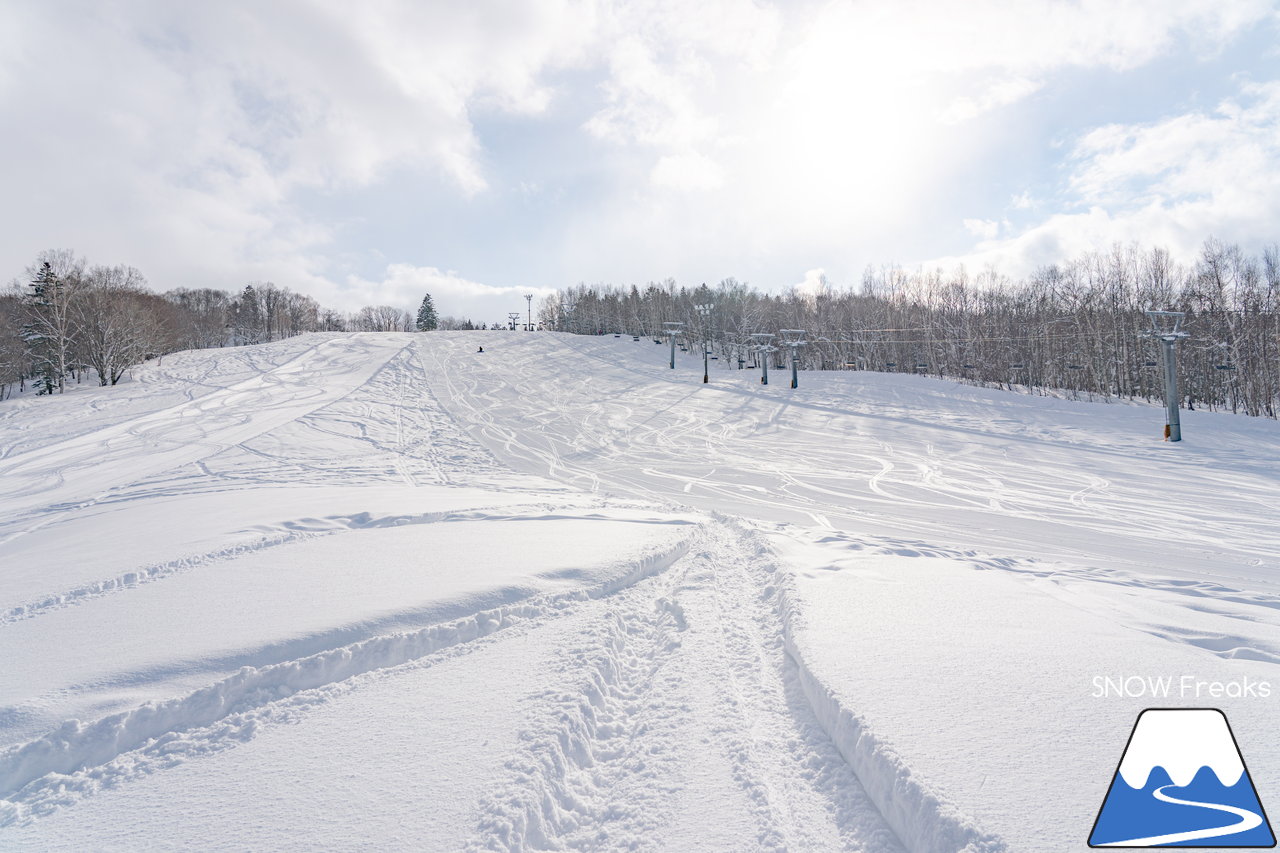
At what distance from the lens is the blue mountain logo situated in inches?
85.8

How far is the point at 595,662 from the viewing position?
4090mm

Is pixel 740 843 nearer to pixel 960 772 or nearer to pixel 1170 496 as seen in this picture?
pixel 960 772

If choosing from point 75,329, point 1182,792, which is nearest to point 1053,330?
point 1182,792

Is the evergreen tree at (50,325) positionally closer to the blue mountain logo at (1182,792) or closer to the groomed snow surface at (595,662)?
the groomed snow surface at (595,662)

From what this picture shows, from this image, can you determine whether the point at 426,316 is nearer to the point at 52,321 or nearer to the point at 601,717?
the point at 52,321

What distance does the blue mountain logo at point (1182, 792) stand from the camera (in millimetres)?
2180

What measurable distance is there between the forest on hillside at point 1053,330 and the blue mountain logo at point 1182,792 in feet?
79.5

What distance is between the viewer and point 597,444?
1884cm

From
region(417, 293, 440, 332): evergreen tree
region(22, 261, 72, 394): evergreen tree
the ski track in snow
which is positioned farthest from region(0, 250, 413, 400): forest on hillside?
the ski track in snow

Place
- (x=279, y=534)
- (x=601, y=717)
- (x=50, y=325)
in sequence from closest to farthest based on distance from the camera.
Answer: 1. (x=601, y=717)
2. (x=279, y=534)
3. (x=50, y=325)

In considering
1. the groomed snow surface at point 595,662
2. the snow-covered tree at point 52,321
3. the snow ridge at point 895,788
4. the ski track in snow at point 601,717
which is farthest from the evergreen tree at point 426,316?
the snow ridge at point 895,788

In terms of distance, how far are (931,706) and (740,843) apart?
1.45m

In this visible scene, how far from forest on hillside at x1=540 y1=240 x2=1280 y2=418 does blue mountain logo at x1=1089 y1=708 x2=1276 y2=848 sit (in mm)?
24224

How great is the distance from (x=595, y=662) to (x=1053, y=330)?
5409 centimetres
